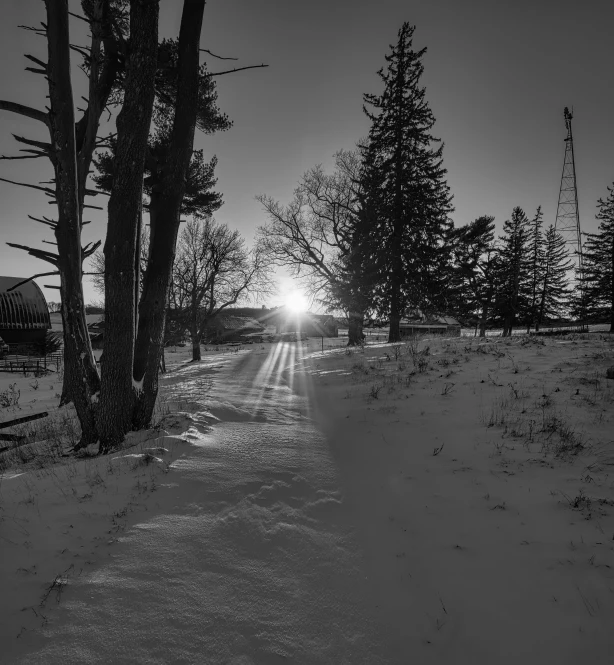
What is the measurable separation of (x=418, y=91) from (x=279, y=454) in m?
20.3

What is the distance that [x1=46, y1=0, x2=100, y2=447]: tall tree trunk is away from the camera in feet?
16.3

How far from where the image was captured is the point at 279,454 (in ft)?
13.7

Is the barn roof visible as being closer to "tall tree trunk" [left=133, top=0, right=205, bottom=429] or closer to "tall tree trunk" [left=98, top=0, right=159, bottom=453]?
"tall tree trunk" [left=133, top=0, right=205, bottom=429]

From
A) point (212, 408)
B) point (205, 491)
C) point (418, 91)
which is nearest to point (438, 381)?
point (212, 408)

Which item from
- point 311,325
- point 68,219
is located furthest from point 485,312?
point 68,219

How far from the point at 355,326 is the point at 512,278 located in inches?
803

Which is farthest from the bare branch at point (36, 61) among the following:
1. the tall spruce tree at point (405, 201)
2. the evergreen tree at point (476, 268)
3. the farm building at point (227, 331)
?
the farm building at point (227, 331)

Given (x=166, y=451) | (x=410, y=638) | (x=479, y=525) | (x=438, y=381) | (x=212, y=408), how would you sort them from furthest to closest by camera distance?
1. (x=438, y=381)
2. (x=212, y=408)
3. (x=166, y=451)
4. (x=479, y=525)
5. (x=410, y=638)

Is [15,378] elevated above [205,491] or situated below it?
below

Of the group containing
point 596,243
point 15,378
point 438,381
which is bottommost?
point 15,378

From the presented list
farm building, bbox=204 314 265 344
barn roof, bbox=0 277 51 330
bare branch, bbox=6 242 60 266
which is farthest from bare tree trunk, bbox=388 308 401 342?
barn roof, bbox=0 277 51 330

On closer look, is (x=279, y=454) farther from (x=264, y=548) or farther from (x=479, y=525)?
(x=479, y=525)

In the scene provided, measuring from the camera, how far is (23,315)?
29.4m

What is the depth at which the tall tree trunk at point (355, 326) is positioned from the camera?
18956 millimetres
